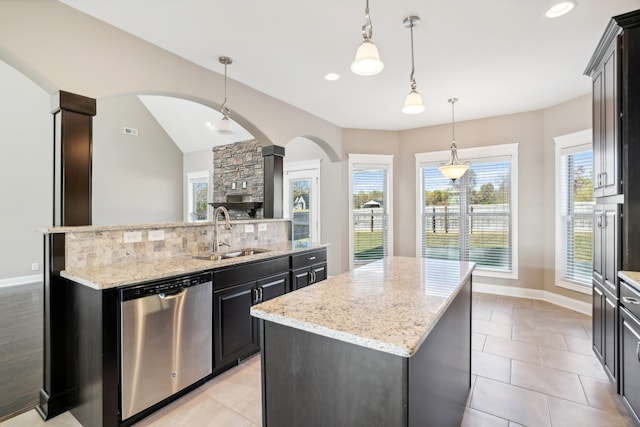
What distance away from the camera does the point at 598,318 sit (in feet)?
8.74

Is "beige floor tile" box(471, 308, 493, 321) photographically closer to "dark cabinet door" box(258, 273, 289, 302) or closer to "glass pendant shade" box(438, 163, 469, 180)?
"glass pendant shade" box(438, 163, 469, 180)

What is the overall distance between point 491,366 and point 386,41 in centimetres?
308

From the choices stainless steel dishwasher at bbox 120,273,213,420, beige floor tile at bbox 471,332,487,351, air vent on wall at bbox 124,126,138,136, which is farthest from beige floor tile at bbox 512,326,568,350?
air vent on wall at bbox 124,126,138,136

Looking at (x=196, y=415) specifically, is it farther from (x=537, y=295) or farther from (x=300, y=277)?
(x=537, y=295)

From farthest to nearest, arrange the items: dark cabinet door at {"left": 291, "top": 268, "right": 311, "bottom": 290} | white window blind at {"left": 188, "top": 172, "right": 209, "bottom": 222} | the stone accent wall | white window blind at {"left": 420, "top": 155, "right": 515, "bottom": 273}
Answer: white window blind at {"left": 188, "top": 172, "right": 209, "bottom": 222}, the stone accent wall, white window blind at {"left": 420, "top": 155, "right": 515, "bottom": 273}, dark cabinet door at {"left": 291, "top": 268, "right": 311, "bottom": 290}

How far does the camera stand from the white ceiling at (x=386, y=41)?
91.4 inches

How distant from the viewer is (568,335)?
11.1 feet

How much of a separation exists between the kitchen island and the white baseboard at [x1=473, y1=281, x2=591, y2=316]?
3.65 m

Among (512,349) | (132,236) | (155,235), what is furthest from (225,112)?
(512,349)

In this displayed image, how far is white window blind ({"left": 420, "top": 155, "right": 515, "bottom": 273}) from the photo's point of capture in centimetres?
498

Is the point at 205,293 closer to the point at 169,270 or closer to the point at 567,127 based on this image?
the point at 169,270

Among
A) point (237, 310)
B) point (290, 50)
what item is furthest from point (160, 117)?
point (237, 310)

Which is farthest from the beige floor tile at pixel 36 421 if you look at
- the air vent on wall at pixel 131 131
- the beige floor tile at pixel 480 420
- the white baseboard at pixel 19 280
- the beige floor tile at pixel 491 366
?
the air vent on wall at pixel 131 131

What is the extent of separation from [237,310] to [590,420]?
265 centimetres
